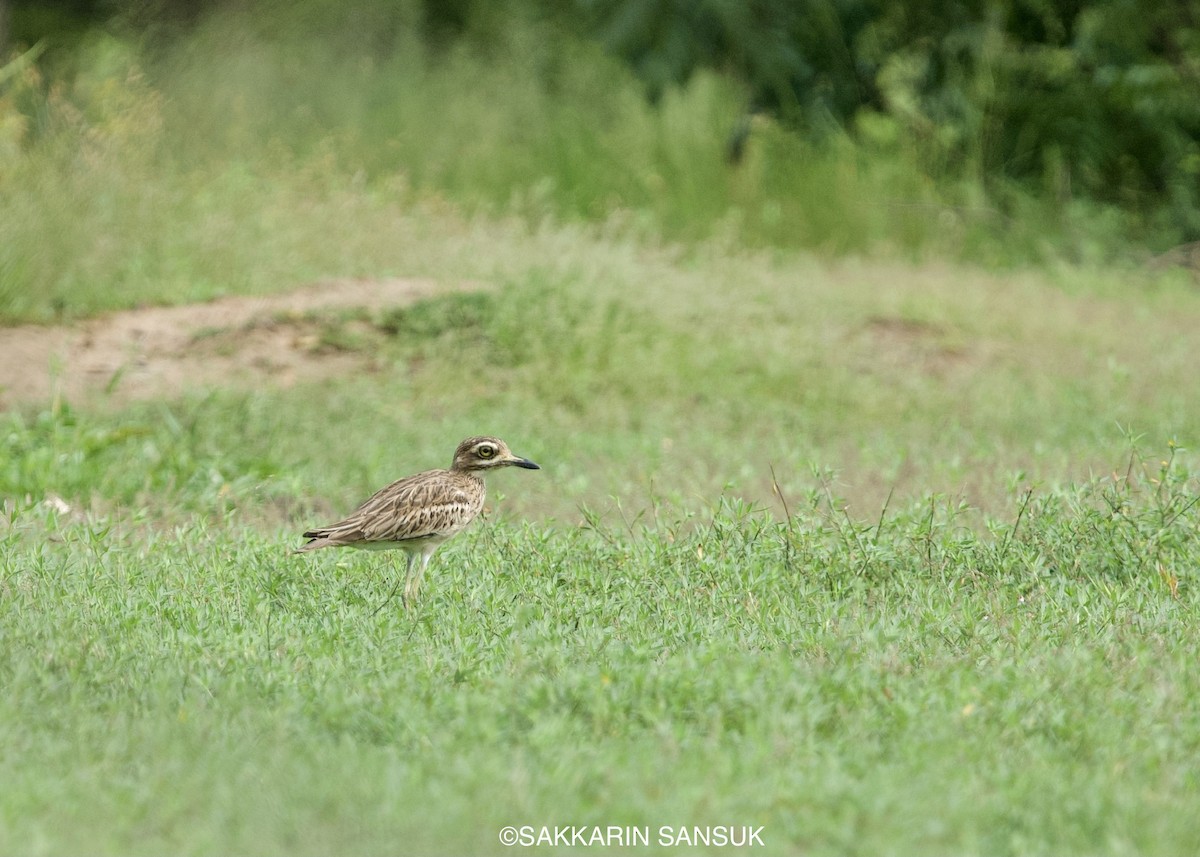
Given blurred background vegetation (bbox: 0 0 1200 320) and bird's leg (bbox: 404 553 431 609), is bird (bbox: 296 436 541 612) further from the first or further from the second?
blurred background vegetation (bbox: 0 0 1200 320)

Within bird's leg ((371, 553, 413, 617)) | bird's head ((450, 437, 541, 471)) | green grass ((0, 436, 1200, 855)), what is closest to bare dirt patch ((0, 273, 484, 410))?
green grass ((0, 436, 1200, 855))

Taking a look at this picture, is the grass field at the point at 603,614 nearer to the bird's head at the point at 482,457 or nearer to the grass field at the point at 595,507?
the grass field at the point at 595,507

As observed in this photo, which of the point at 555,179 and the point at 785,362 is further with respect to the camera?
the point at 555,179

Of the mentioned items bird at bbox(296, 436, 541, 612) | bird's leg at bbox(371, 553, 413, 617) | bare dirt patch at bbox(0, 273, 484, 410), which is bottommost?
bare dirt patch at bbox(0, 273, 484, 410)

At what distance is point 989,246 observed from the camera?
55.9 feet

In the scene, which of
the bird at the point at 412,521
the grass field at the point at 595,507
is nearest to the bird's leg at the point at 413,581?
the bird at the point at 412,521

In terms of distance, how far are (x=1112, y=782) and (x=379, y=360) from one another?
732cm

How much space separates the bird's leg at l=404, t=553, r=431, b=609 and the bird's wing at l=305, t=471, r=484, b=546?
177 millimetres

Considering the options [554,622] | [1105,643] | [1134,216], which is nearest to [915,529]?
[1105,643]

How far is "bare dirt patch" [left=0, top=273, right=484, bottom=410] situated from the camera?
31.6ft

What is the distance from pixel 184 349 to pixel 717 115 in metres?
9.00

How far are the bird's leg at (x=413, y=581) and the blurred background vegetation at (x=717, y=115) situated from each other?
7.68m

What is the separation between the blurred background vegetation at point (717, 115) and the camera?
50.5ft

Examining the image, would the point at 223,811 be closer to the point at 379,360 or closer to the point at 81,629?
the point at 81,629
